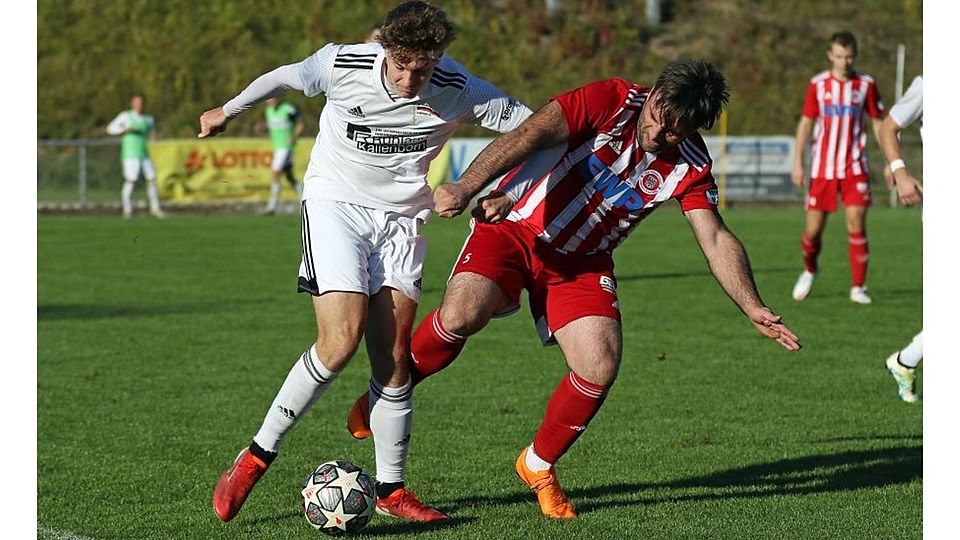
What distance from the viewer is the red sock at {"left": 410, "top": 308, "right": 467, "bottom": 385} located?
5.91 metres

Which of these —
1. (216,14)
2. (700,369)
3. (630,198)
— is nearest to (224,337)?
(700,369)

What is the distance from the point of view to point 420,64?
17.2ft

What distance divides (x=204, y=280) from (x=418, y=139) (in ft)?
32.9

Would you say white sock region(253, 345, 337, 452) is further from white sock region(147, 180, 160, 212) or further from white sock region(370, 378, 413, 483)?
white sock region(147, 180, 160, 212)

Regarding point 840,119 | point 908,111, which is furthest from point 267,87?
point 840,119

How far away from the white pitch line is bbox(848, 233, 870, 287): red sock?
9.47 metres

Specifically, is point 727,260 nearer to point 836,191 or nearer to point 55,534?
point 55,534

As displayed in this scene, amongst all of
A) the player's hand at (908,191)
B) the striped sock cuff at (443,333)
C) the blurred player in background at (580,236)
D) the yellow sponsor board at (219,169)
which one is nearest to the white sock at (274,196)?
the yellow sponsor board at (219,169)

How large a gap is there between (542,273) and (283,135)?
68.0 feet

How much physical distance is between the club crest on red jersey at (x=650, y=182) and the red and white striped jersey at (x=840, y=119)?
8.19 meters

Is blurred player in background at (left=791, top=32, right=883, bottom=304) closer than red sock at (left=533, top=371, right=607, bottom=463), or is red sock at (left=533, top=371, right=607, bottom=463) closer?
red sock at (left=533, top=371, right=607, bottom=463)

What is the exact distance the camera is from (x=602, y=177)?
5730 mm

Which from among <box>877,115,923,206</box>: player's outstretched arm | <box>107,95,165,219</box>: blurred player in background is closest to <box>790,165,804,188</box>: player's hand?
<box>877,115,923,206</box>: player's outstretched arm

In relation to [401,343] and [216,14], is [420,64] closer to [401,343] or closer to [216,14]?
[401,343]
